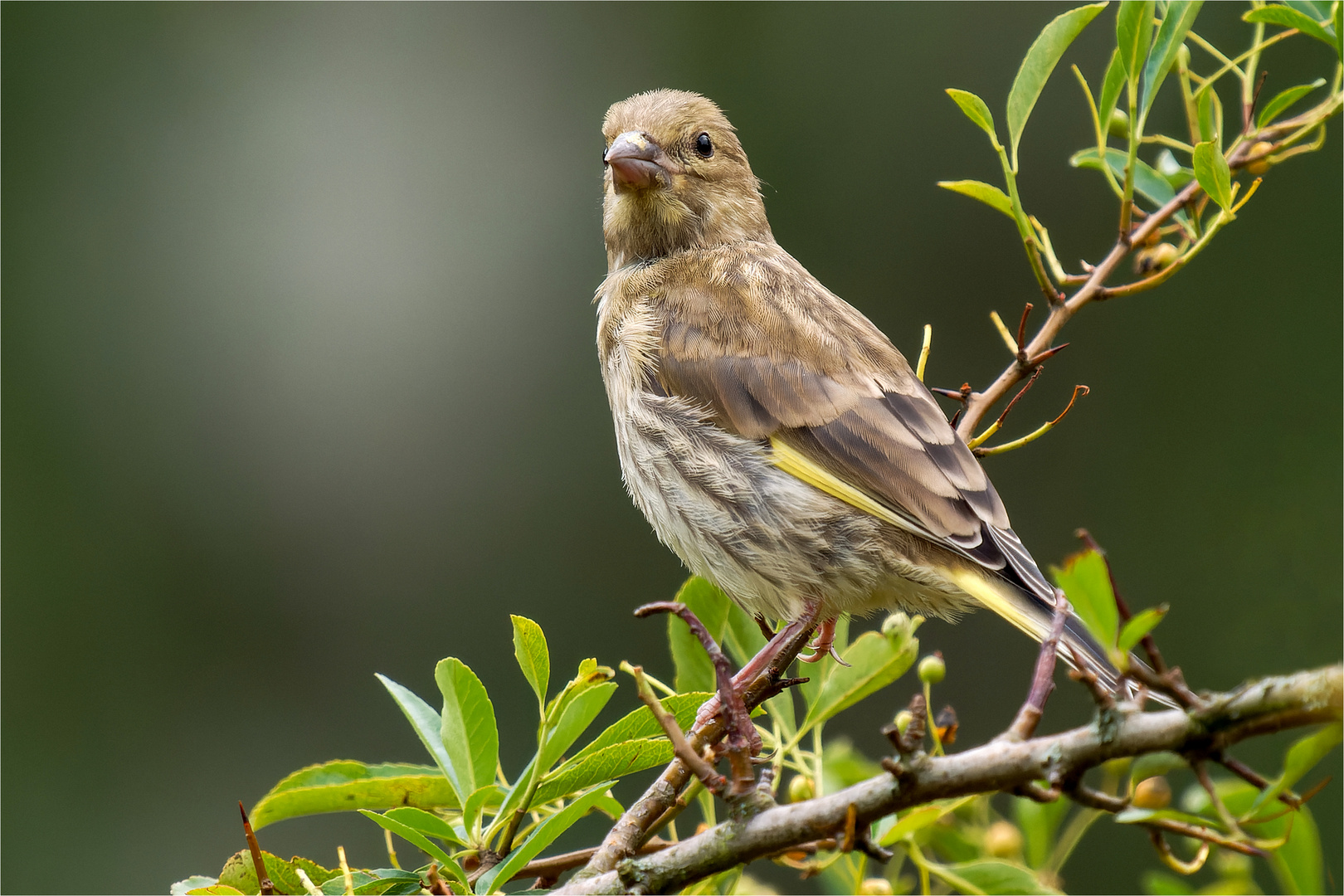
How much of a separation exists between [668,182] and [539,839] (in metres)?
2.25

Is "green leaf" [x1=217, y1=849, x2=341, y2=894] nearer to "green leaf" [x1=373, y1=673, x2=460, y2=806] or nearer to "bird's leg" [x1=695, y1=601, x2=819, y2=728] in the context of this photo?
"green leaf" [x1=373, y1=673, x2=460, y2=806]

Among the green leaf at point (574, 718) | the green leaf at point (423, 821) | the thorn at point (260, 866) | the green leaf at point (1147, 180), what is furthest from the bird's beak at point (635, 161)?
the thorn at point (260, 866)

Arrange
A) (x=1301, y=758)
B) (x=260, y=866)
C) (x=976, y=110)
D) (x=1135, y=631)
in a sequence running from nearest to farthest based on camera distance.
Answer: (x=1135, y=631) → (x=1301, y=758) → (x=260, y=866) → (x=976, y=110)

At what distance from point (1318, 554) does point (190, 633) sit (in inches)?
227

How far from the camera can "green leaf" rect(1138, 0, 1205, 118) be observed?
1.86m

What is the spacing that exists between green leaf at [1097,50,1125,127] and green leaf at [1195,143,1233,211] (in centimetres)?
21

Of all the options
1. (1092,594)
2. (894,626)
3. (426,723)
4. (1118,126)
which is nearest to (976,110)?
(1118,126)

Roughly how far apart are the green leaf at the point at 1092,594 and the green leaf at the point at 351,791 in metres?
1.04

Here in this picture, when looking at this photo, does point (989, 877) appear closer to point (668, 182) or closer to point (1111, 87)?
point (1111, 87)

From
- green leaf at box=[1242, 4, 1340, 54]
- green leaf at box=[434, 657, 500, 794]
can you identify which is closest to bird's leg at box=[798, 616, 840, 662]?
green leaf at box=[434, 657, 500, 794]

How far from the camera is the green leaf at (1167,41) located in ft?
6.10

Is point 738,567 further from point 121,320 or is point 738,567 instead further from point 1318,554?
point 121,320

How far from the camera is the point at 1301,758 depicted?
1111 millimetres

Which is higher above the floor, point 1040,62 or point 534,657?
point 1040,62
